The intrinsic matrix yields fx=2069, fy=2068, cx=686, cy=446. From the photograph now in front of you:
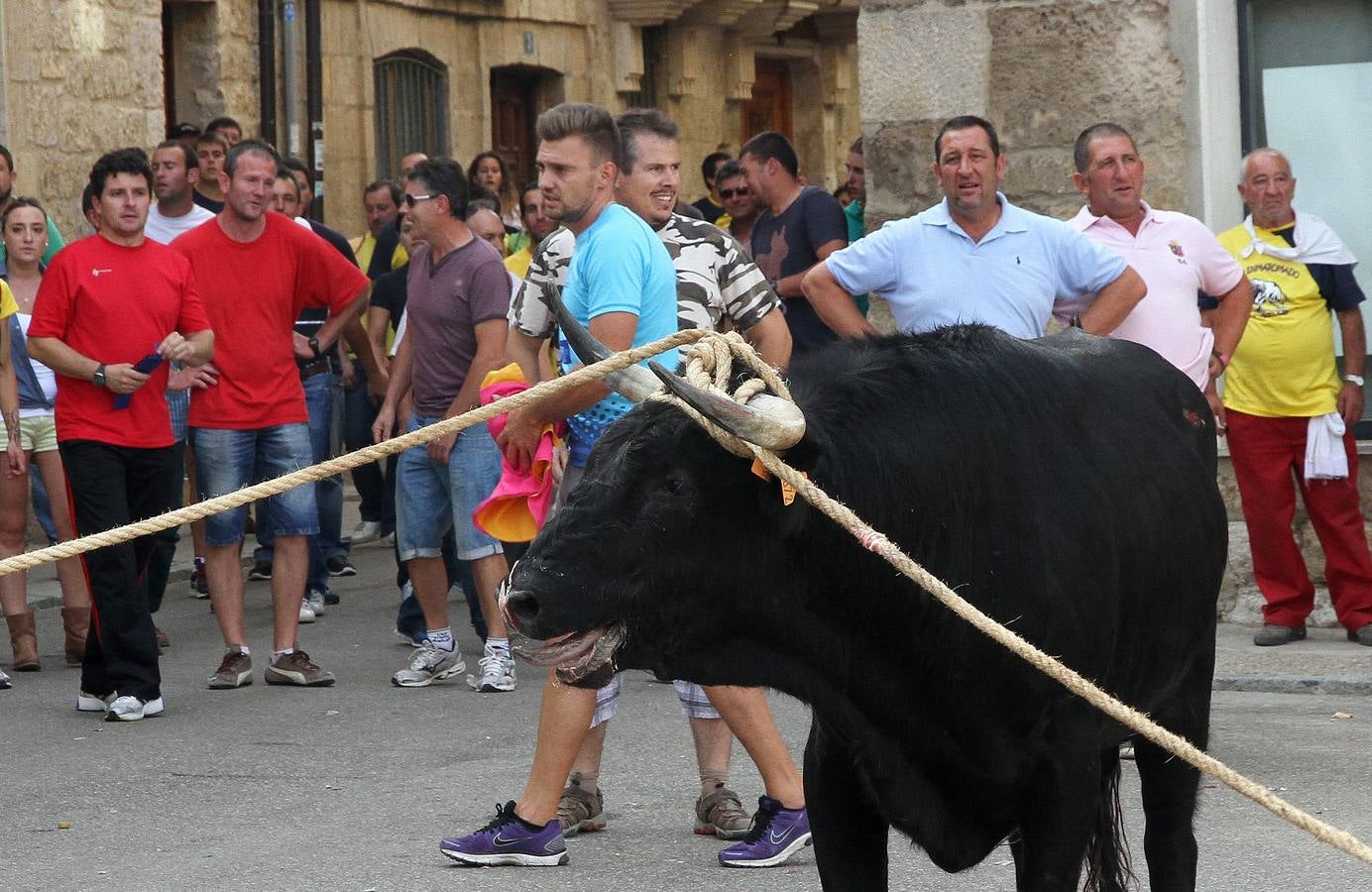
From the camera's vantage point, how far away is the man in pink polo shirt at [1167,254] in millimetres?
7309

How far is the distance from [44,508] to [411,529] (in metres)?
2.71

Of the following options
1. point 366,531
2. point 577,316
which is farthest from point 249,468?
point 366,531

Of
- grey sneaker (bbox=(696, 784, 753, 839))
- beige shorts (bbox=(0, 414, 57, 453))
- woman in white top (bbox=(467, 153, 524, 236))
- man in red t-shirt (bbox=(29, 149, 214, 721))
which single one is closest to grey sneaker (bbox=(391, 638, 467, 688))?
man in red t-shirt (bbox=(29, 149, 214, 721))

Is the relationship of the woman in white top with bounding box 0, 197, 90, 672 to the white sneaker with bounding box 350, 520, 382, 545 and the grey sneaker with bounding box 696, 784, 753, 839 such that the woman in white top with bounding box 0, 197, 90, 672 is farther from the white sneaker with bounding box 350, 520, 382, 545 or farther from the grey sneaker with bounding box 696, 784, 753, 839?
the grey sneaker with bounding box 696, 784, 753, 839

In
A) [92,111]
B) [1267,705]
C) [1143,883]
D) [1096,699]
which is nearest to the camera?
[1096,699]

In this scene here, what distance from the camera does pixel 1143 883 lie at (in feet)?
17.7

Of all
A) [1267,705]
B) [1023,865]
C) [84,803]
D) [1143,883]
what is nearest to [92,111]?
[84,803]

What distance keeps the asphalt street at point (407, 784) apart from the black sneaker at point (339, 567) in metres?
2.40

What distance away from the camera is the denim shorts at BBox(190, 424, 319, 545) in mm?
8312

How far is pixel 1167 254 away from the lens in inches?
293

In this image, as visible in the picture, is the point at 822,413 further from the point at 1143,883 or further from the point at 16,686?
the point at 16,686

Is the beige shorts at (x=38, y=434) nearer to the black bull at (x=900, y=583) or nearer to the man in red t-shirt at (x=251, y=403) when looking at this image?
the man in red t-shirt at (x=251, y=403)

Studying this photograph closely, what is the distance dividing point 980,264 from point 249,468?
3.49 metres

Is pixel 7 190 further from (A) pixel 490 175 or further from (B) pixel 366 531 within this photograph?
(A) pixel 490 175
